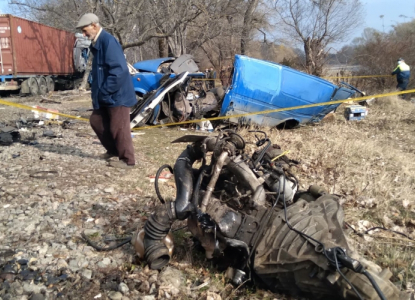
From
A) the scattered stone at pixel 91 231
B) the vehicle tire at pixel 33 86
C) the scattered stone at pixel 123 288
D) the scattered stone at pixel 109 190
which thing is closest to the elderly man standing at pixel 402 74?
the scattered stone at pixel 109 190

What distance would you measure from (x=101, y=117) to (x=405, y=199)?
13.0 ft

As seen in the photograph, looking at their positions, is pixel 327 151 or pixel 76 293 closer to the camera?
pixel 76 293

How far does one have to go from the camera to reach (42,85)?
17.6 m

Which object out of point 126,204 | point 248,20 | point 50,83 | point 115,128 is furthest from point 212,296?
point 248,20

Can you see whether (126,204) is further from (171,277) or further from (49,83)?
(49,83)

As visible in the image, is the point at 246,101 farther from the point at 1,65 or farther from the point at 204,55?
the point at 204,55

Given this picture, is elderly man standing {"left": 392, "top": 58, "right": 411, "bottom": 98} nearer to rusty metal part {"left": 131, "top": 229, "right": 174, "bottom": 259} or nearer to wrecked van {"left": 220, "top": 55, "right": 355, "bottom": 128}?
wrecked van {"left": 220, "top": 55, "right": 355, "bottom": 128}

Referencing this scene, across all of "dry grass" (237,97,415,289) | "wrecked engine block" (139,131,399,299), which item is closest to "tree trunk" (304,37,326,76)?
"dry grass" (237,97,415,289)

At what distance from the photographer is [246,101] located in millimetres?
8320

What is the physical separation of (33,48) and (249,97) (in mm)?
13772

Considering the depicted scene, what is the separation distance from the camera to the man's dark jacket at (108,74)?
4.75 meters

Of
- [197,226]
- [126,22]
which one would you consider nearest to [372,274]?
[197,226]

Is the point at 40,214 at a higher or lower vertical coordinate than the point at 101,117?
lower

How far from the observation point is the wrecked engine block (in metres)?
2.19
